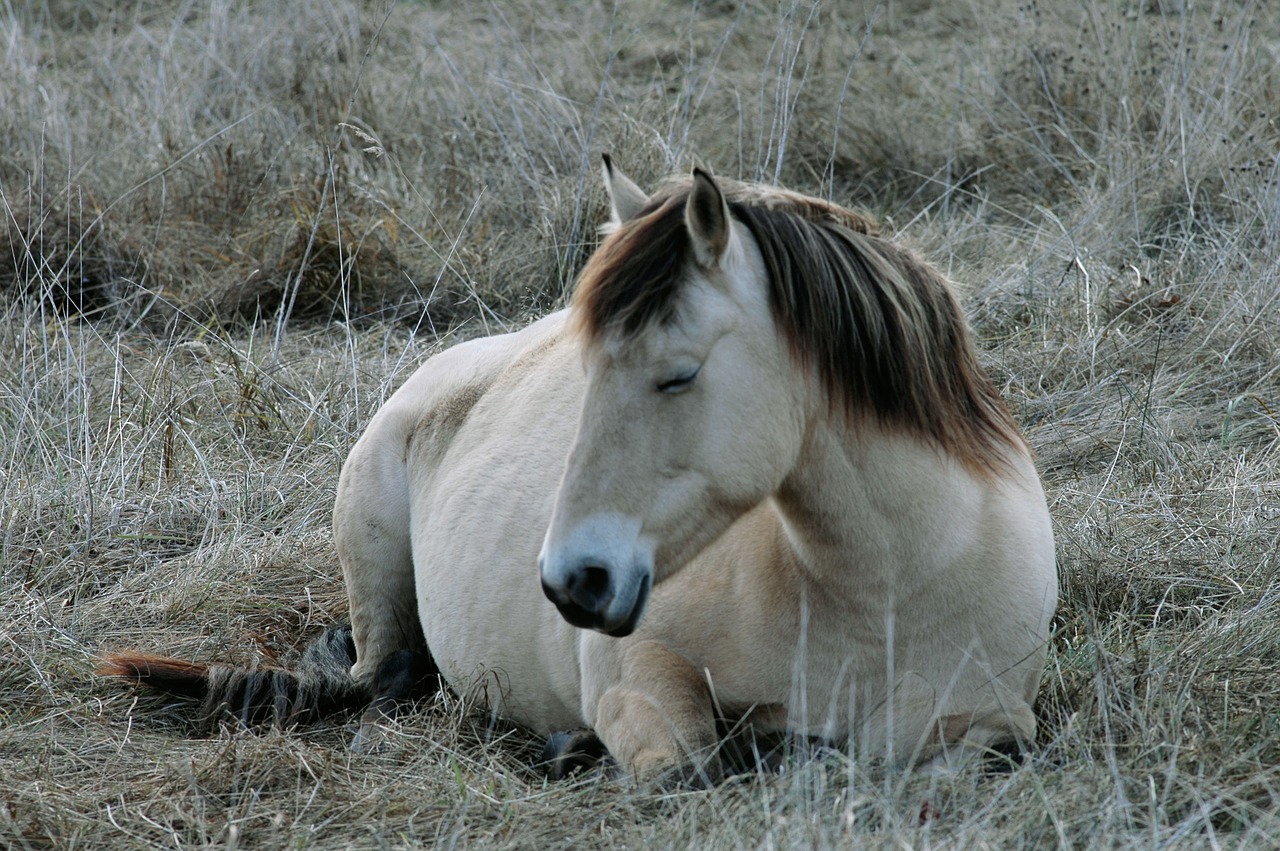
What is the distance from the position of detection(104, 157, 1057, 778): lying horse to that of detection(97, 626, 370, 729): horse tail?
67cm

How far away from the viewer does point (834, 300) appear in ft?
7.27

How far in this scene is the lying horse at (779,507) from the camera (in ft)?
6.99

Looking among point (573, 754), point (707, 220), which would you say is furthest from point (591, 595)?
point (573, 754)

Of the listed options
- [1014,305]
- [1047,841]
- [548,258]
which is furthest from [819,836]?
[548,258]

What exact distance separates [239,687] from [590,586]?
4.98 ft

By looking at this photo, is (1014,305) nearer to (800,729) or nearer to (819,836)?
(800,729)

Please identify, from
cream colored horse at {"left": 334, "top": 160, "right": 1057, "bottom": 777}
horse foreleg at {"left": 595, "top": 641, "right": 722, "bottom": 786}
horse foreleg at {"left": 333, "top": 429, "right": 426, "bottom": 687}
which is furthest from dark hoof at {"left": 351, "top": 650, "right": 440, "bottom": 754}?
horse foreleg at {"left": 595, "top": 641, "right": 722, "bottom": 786}

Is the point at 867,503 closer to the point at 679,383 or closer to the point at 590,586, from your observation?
the point at 679,383

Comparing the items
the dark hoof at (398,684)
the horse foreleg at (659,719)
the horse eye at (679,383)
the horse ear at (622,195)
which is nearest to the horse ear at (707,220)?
the horse eye at (679,383)

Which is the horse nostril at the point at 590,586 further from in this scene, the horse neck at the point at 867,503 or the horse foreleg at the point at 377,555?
the horse foreleg at the point at 377,555

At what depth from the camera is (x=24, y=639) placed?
3.36m

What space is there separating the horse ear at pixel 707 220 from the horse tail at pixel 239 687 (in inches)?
65.5

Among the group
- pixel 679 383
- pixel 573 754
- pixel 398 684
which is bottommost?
pixel 398 684

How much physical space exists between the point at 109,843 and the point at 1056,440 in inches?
120
